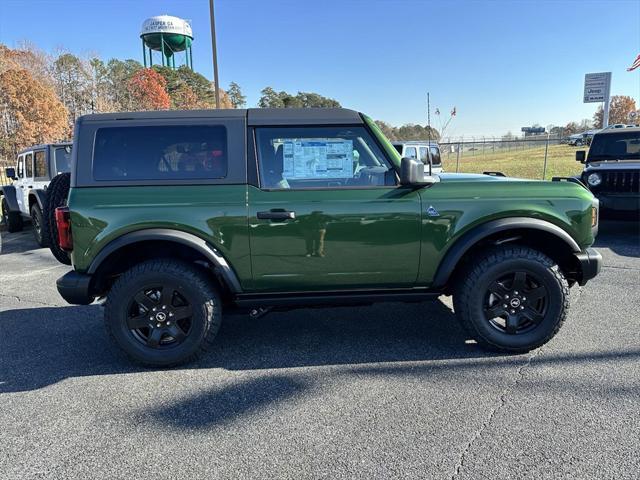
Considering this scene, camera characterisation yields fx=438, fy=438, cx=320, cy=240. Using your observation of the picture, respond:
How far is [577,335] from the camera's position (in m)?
3.68

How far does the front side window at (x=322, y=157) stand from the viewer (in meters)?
3.26

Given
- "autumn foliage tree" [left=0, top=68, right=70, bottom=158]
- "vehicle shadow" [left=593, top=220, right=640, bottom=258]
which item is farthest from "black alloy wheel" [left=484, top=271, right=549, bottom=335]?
"autumn foliage tree" [left=0, top=68, right=70, bottom=158]

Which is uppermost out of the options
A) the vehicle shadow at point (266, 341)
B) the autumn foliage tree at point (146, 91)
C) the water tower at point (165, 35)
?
the water tower at point (165, 35)

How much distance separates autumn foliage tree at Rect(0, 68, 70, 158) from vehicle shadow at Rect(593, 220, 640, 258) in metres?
32.4

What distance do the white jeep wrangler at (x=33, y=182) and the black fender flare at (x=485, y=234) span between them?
21.4 feet

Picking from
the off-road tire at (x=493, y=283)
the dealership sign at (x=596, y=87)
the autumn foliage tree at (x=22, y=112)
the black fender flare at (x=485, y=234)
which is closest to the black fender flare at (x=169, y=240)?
the black fender flare at (x=485, y=234)

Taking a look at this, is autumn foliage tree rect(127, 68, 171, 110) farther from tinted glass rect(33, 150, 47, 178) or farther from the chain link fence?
tinted glass rect(33, 150, 47, 178)

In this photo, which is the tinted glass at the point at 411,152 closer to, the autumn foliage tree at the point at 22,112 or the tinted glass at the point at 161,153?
the tinted glass at the point at 161,153

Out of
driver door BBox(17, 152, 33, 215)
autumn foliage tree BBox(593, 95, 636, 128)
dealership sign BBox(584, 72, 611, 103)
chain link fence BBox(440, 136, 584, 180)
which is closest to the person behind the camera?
driver door BBox(17, 152, 33, 215)

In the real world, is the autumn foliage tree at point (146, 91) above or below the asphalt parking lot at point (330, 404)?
above

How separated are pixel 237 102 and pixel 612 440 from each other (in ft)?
237

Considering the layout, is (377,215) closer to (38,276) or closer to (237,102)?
(38,276)

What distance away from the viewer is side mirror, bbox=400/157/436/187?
309 cm

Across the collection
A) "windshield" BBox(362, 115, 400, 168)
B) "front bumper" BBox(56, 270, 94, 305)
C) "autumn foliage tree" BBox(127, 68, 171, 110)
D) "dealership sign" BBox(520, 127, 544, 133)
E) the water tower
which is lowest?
"front bumper" BBox(56, 270, 94, 305)
